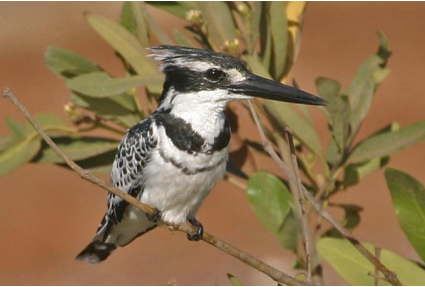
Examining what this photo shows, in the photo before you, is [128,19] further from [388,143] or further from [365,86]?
[388,143]

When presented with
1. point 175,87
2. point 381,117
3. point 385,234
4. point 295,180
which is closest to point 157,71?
point 175,87

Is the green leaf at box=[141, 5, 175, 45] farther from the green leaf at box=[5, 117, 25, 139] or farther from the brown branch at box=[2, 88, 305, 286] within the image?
the brown branch at box=[2, 88, 305, 286]

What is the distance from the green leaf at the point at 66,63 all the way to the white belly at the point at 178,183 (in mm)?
307

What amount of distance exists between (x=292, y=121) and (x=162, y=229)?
3.29 metres

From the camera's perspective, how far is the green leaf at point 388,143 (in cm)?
246

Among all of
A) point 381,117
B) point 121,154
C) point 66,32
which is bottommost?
point 66,32

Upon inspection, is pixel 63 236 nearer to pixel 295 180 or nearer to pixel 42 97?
pixel 42 97

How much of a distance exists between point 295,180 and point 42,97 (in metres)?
5.71

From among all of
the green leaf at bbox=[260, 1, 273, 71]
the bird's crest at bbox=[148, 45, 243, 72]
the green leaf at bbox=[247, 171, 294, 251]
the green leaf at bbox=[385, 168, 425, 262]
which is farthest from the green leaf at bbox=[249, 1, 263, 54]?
the green leaf at bbox=[385, 168, 425, 262]

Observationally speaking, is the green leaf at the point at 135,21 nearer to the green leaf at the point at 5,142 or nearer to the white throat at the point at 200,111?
the white throat at the point at 200,111

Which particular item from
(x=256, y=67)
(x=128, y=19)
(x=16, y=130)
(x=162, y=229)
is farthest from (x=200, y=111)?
(x=162, y=229)

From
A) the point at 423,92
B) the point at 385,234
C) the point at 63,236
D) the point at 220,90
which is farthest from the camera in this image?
A: the point at 423,92

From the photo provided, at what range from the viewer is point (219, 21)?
274 centimetres

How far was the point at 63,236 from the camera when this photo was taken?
19.6ft
